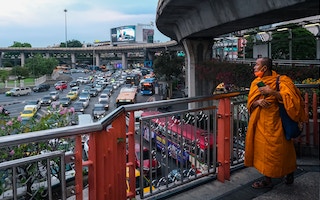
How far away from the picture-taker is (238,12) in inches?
261

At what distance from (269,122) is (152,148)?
4.15ft

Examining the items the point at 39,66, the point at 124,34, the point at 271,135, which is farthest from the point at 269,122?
the point at 124,34

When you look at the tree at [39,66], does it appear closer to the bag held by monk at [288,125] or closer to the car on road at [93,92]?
the car on road at [93,92]

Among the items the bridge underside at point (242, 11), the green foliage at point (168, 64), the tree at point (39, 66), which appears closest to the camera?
the bridge underside at point (242, 11)

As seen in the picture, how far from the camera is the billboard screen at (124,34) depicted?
351ft

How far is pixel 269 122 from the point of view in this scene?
11.0 feet

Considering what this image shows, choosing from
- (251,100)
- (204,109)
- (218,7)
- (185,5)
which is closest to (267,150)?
(251,100)

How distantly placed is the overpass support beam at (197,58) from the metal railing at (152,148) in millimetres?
14185

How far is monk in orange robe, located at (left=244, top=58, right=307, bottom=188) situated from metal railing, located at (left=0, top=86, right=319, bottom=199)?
1.55 ft

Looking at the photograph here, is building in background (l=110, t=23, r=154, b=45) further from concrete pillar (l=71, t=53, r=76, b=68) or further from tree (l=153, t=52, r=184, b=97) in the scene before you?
tree (l=153, t=52, r=184, b=97)

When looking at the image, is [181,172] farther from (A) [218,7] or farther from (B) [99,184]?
(A) [218,7]

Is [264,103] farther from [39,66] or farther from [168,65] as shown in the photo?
[39,66]

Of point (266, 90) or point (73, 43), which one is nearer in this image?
point (266, 90)

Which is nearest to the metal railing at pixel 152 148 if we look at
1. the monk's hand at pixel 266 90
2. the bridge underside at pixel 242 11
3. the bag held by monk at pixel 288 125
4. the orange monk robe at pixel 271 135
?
the orange monk robe at pixel 271 135
